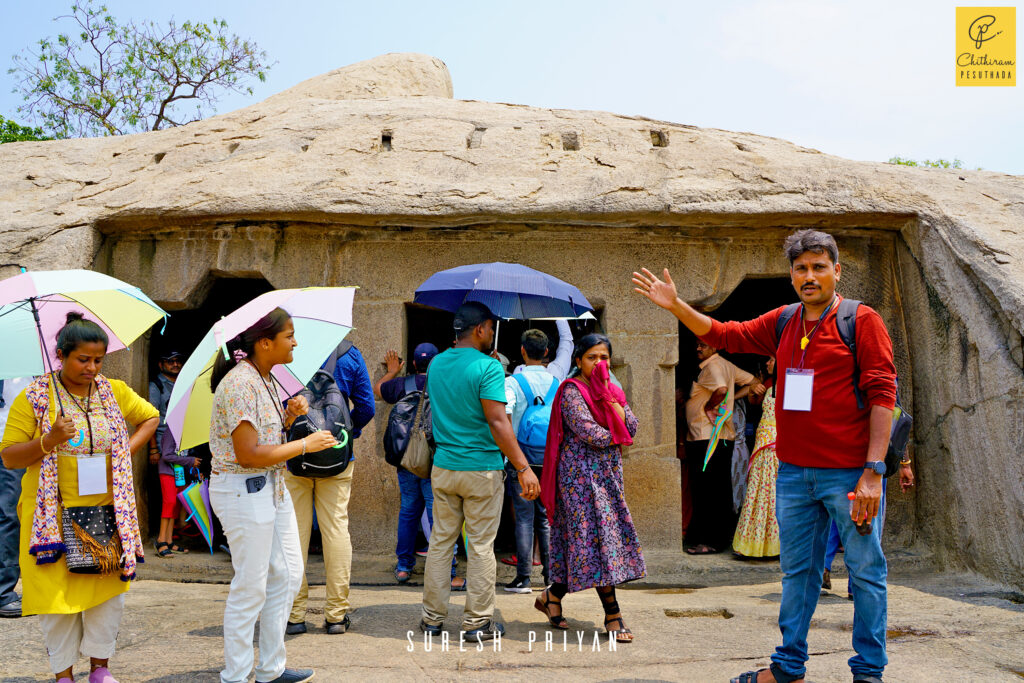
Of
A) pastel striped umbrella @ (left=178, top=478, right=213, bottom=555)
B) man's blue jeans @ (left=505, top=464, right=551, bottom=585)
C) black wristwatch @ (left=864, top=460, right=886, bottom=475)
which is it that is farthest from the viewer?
pastel striped umbrella @ (left=178, top=478, right=213, bottom=555)

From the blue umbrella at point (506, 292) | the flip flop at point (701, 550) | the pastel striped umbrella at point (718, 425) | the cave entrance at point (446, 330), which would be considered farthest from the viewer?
the cave entrance at point (446, 330)

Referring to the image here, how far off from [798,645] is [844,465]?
0.75 metres

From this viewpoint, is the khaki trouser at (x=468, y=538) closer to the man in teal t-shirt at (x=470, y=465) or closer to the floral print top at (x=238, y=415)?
the man in teal t-shirt at (x=470, y=465)

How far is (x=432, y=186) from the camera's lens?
6609 millimetres

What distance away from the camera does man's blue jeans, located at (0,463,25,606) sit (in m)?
4.88

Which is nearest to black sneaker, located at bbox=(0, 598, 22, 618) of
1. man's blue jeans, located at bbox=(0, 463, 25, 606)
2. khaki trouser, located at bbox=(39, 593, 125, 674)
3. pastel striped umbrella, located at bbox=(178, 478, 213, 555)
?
man's blue jeans, located at bbox=(0, 463, 25, 606)

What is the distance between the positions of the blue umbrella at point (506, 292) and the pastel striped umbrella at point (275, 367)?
1013mm

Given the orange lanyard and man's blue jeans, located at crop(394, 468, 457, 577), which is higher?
the orange lanyard

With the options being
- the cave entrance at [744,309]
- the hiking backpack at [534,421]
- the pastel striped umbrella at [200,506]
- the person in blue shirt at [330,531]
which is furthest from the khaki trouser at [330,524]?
the cave entrance at [744,309]

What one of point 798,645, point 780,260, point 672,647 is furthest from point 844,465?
point 780,260

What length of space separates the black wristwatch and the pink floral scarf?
3.07 metres

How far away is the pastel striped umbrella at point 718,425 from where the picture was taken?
6766 mm

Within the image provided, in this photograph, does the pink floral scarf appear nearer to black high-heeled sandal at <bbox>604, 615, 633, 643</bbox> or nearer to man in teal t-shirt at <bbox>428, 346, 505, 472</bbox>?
man in teal t-shirt at <bbox>428, 346, 505, 472</bbox>

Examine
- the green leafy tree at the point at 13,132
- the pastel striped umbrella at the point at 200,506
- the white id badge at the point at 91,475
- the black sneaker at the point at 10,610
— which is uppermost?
the green leafy tree at the point at 13,132
